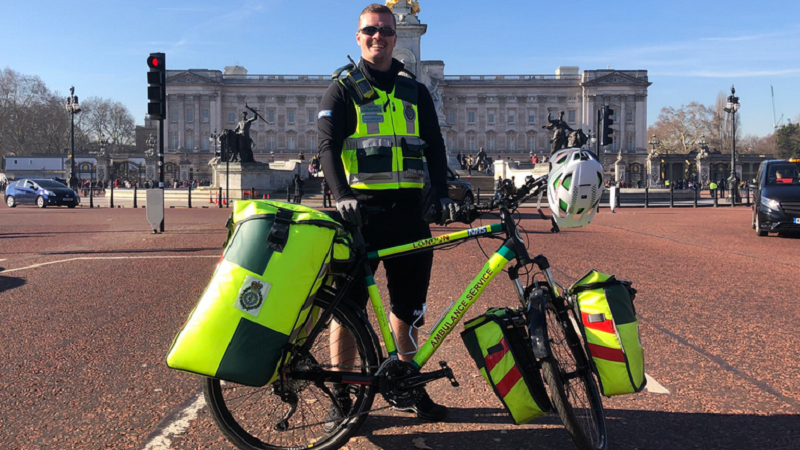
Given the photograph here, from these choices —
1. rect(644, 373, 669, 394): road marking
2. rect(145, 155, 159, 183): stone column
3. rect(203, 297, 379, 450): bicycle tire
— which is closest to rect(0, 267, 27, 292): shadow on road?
rect(203, 297, 379, 450): bicycle tire

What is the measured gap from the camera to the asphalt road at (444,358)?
3.10 metres

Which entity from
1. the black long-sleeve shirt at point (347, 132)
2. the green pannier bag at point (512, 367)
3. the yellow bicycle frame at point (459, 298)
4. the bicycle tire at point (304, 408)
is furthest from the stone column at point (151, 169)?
the green pannier bag at point (512, 367)

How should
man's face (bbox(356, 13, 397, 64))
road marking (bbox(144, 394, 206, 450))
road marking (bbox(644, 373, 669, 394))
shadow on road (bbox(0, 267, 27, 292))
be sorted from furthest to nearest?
shadow on road (bbox(0, 267, 27, 292))
road marking (bbox(644, 373, 669, 394))
man's face (bbox(356, 13, 397, 64))
road marking (bbox(144, 394, 206, 450))

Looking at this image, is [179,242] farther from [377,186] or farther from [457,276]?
[377,186]

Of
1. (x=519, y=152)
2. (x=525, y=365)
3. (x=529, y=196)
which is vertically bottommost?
(x=525, y=365)

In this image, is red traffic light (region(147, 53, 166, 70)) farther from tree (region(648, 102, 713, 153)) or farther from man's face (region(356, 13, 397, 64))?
tree (region(648, 102, 713, 153))

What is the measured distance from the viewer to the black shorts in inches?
128

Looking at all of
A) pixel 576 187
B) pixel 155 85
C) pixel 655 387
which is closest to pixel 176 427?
pixel 576 187

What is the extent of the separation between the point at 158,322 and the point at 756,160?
102682 mm

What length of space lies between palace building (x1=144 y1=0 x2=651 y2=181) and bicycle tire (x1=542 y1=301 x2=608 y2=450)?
9964cm

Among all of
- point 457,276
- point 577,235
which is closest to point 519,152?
point 577,235

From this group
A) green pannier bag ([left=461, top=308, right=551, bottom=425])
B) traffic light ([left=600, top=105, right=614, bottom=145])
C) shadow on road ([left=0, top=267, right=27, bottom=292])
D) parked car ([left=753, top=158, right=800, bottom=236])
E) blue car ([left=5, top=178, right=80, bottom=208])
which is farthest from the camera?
blue car ([left=5, top=178, right=80, bottom=208])

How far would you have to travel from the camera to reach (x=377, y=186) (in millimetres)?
3215

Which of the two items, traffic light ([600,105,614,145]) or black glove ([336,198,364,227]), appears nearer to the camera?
black glove ([336,198,364,227])
